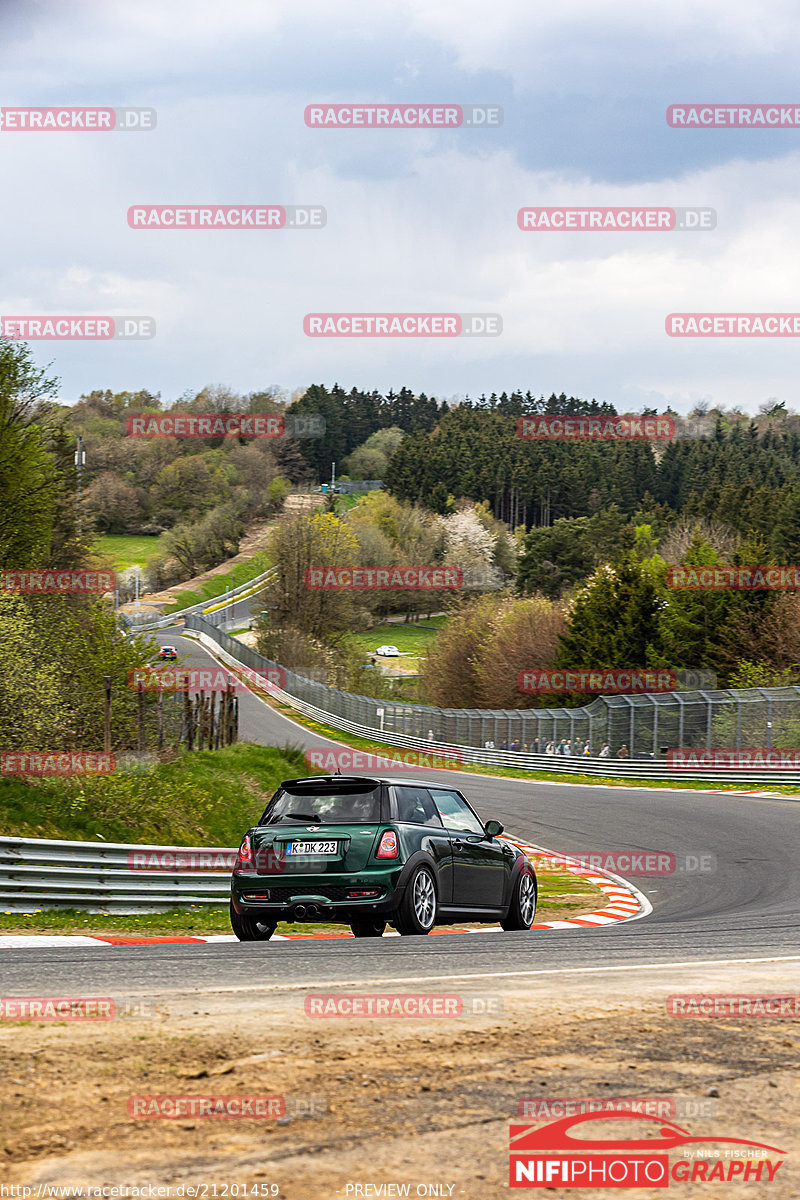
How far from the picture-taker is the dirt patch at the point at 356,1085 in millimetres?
3705

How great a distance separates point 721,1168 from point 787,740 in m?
33.5

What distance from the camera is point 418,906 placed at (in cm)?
1070

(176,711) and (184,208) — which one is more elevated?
(184,208)

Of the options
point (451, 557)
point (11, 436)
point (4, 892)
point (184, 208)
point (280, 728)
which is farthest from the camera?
point (451, 557)

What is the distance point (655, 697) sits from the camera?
134 ft

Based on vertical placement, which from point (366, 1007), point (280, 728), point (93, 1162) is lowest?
point (280, 728)

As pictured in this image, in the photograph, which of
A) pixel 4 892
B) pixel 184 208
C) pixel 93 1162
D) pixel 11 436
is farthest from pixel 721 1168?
pixel 11 436

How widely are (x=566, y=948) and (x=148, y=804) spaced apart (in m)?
9.03

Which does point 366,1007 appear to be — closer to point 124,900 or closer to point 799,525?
point 124,900

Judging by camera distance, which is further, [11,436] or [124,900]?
[11,436]

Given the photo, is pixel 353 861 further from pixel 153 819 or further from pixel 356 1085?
pixel 153 819

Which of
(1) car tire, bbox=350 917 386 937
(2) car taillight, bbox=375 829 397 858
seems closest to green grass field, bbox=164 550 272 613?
(1) car tire, bbox=350 917 386 937

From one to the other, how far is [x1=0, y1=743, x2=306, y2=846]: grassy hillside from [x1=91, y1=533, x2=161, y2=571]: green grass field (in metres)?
119

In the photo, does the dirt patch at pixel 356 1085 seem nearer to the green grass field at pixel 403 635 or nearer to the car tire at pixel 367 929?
the car tire at pixel 367 929
